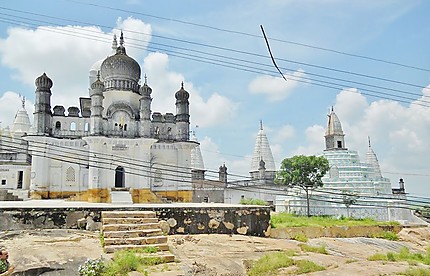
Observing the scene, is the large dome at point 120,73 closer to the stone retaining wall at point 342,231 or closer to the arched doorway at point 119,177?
the arched doorway at point 119,177

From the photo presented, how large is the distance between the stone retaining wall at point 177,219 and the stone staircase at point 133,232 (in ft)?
1.88

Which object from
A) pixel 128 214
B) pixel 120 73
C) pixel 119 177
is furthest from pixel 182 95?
pixel 128 214

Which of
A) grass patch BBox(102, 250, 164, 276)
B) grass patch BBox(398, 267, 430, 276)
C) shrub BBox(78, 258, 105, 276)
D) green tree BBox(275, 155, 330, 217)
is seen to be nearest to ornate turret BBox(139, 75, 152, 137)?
green tree BBox(275, 155, 330, 217)

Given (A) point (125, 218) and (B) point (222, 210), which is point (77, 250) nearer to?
(A) point (125, 218)

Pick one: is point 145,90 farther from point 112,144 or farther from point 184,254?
point 184,254

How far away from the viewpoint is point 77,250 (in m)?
10.2

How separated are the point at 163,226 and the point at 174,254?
2671 millimetres

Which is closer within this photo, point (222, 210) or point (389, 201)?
point (222, 210)

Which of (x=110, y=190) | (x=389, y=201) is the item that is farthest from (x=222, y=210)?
(x=389, y=201)

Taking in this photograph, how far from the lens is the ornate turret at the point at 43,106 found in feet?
95.8

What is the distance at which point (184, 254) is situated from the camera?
10.9 metres

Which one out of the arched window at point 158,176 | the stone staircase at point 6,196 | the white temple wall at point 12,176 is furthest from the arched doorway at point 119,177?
the white temple wall at point 12,176

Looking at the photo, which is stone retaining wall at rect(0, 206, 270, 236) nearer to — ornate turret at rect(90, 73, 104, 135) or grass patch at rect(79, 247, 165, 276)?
grass patch at rect(79, 247, 165, 276)

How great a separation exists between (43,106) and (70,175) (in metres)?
5.72
